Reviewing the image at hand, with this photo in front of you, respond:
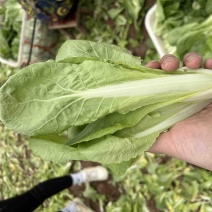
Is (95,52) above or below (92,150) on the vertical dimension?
above

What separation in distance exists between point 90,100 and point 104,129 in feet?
0.37

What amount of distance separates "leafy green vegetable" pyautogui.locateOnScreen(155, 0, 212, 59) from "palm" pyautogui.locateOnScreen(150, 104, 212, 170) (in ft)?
1.57

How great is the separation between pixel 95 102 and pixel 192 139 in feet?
1.37

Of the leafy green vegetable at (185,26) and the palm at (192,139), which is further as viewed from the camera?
the leafy green vegetable at (185,26)

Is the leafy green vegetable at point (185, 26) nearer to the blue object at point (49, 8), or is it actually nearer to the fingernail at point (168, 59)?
the fingernail at point (168, 59)

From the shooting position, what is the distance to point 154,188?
225 cm

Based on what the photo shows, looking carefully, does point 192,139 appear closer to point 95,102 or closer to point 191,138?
point 191,138

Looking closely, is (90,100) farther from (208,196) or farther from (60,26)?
(60,26)

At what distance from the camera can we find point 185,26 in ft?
6.02

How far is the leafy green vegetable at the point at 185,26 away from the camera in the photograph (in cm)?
179

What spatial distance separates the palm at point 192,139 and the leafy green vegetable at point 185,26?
1.57 feet

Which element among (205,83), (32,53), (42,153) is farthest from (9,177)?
(205,83)

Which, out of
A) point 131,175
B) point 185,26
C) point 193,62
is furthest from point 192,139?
point 131,175

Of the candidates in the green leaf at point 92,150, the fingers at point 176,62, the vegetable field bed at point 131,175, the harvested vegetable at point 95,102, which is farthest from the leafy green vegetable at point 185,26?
the green leaf at point 92,150
